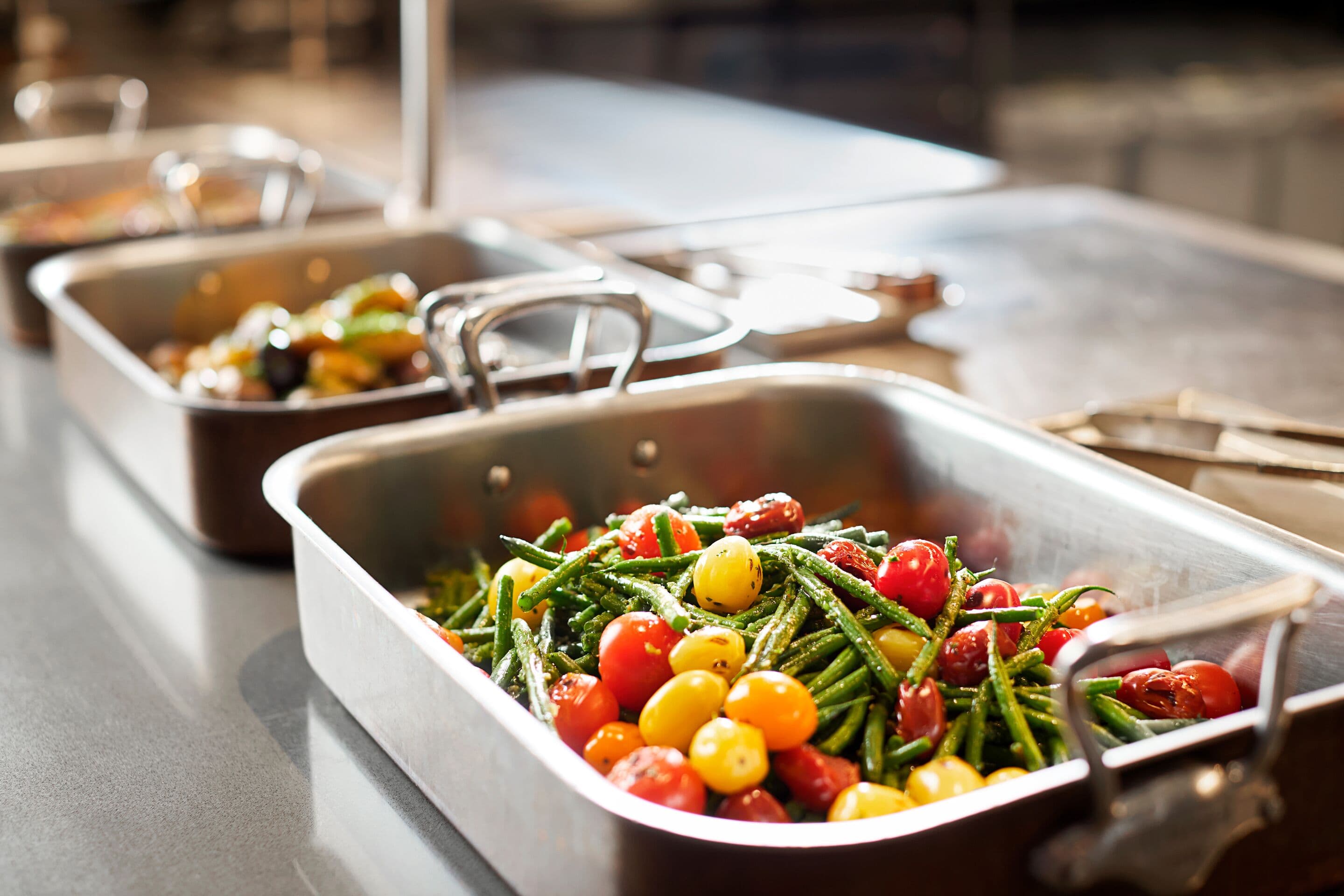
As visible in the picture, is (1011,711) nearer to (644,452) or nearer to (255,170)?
(644,452)

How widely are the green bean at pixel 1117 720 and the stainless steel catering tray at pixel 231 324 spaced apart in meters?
0.60

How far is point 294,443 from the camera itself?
1.18 m

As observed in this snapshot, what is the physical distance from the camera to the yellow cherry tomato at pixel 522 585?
93 centimetres

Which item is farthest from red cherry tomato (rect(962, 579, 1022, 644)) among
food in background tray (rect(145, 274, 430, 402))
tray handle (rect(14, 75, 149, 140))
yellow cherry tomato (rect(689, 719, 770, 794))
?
tray handle (rect(14, 75, 149, 140))

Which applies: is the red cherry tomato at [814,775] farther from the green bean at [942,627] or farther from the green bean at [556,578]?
the green bean at [556,578]

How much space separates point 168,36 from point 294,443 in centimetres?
397

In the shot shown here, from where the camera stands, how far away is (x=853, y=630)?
793mm

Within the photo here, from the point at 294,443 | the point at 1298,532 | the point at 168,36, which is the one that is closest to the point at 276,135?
the point at 294,443

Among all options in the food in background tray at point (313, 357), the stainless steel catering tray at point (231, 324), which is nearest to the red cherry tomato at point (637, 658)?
the stainless steel catering tray at point (231, 324)

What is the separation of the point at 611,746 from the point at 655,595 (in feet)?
0.38

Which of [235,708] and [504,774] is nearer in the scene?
[504,774]

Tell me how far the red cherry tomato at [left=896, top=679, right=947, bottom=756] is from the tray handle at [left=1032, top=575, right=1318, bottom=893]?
15 centimetres

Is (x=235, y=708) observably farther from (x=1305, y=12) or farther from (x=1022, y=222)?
(x=1305, y=12)

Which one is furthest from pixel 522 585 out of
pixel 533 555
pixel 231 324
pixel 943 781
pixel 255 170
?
pixel 255 170
